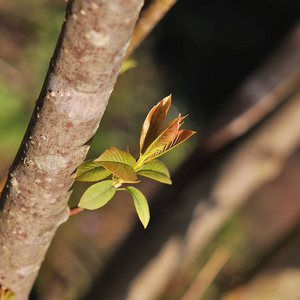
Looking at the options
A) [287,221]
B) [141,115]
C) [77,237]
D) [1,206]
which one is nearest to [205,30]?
[141,115]

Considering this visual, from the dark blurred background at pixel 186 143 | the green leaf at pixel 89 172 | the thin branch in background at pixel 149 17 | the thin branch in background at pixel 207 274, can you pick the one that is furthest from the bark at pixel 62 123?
the thin branch in background at pixel 207 274

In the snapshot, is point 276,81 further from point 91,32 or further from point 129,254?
point 91,32

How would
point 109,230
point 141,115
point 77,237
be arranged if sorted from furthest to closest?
1. point 141,115
2. point 109,230
3. point 77,237

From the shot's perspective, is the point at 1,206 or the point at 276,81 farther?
the point at 276,81

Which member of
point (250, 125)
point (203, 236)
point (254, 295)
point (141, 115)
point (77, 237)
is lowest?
point (254, 295)

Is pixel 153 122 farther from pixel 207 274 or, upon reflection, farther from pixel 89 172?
pixel 207 274

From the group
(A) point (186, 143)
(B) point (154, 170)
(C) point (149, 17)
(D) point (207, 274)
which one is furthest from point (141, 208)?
(A) point (186, 143)
